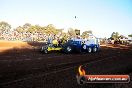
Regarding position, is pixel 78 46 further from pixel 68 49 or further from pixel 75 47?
pixel 68 49

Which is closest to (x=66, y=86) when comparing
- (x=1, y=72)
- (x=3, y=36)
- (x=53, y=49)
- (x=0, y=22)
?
(x=1, y=72)

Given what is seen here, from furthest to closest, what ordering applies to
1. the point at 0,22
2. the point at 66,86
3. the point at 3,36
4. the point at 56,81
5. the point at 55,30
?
the point at 0,22 → the point at 55,30 → the point at 3,36 → the point at 56,81 → the point at 66,86

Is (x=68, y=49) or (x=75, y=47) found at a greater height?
(x=75, y=47)

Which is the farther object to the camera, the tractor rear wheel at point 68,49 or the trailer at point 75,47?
the tractor rear wheel at point 68,49

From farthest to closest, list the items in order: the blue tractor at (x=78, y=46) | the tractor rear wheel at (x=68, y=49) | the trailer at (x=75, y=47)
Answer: the blue tractor at (x=78, y=46)
the tractor rear wheel at (x=68, y=49)
the trailer at (x=75, y=47)

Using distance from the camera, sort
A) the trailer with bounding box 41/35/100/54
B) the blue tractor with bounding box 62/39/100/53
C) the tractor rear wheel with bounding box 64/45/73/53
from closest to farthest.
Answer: the trailer with bounding box 41/35/100/54, the tractor rear wheel with bounding box 64/45/73/53, the blue tractor with bounding box 62/39/100/53

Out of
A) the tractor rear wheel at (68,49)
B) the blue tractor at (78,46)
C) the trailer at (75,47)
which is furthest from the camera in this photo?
the blue tractor at (78,46)

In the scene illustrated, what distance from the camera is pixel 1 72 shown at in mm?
11031

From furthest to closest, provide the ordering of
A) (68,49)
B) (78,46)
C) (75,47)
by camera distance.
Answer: (78,46) < (75,47) < (68,49)

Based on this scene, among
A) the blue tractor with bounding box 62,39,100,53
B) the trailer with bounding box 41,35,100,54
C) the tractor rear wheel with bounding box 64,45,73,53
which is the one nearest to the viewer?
the trailer with bounding box 41,35,100,54

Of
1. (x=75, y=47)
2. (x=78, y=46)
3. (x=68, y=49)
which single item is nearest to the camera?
(x=68, y=49)

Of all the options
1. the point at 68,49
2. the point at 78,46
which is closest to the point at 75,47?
the point at 78,46

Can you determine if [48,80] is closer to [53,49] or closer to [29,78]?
[29,78]

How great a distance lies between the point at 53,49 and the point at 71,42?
237 cm
